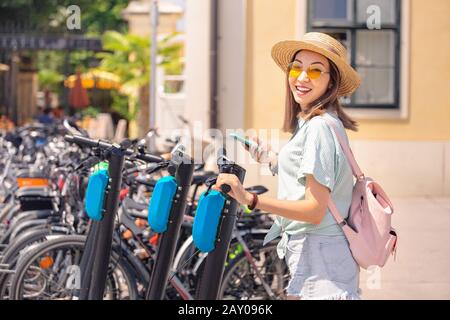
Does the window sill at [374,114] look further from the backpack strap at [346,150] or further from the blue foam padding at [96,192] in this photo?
the backpack strap at [346,150]

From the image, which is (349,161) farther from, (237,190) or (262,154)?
(262,154)

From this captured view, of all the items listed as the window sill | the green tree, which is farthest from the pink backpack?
the green tree

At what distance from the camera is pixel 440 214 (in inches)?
157

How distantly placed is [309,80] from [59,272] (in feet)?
8.02

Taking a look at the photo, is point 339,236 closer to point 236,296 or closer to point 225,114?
point 236,296

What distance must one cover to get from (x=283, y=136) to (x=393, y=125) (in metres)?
1.05

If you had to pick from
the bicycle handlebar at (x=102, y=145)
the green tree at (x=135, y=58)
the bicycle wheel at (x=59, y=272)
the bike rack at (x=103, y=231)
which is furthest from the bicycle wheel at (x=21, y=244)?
the green tree at (x=135, y=58)

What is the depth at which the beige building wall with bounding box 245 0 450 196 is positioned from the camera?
4676mm

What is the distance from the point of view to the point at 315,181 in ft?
9.80

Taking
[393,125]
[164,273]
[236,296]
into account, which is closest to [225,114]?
[393,125]

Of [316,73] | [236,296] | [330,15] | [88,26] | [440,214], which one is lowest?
[236,296]

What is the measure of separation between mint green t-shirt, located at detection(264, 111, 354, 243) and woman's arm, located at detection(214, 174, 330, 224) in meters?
0.03

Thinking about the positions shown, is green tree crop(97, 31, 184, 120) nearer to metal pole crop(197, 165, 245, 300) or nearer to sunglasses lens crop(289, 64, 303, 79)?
metal pole crop(197, 165, 245, 300)

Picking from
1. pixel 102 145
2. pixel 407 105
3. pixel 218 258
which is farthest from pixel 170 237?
pixel 407 105
